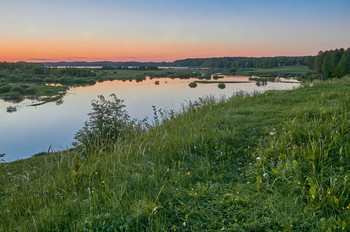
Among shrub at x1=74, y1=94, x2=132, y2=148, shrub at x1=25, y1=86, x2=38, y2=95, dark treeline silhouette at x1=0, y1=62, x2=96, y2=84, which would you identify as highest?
dark treeline silhouette at x1=0, y1=62, x2=96, y2=84

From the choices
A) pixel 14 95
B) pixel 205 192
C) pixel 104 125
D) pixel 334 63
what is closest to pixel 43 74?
pixel 14 95

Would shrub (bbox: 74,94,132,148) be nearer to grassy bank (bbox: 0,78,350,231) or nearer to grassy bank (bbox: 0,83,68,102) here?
grassy bank (bbox: 0,78,350,231)

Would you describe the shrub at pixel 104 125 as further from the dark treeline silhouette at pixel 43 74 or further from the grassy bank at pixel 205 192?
the dark treeline silhouette at pixel 43 74

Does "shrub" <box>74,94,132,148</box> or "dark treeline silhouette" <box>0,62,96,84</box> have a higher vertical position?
"dark treeline silhouette" <box>0,62,96,84</box>

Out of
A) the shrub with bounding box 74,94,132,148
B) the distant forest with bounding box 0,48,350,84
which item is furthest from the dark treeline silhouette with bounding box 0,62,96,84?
the shrub with bounding box 74,94,132,148

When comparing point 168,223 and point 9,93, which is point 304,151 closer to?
point 168,223

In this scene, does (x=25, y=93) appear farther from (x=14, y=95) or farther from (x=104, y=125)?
(x=104, y=125)

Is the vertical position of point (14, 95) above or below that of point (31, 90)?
below

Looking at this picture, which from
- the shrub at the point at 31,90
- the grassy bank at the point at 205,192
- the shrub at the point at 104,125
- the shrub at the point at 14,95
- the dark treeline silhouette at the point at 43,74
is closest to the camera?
the grassy bank at the point at 205,192

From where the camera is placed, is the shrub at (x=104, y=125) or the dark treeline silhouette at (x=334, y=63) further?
the dark treeline silhouette at (x=334, y=63)

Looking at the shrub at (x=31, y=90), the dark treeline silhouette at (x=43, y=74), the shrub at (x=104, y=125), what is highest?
the dark treeline silhouette at (x=43, y=74)

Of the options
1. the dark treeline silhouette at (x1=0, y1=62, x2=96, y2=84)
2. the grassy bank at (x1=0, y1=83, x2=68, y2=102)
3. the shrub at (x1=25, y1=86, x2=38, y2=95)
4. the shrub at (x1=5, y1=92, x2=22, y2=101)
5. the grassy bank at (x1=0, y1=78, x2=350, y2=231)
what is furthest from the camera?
the dark treeline silhouette at (x1=0, y1=62, x2=96, y2=84)

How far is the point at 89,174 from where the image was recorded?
12.8 feet

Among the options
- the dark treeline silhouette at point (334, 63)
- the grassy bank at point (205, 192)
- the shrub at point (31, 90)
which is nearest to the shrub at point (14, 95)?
the shrub at point (31, 90)
